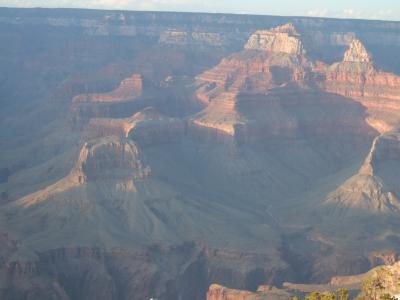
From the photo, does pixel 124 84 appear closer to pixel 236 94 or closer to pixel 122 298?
pixel 236 94

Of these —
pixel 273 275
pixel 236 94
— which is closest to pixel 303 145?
pixel 236 94

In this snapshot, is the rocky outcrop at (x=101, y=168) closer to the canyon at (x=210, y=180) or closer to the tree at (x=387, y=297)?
the canyon at (x=210, y=180)

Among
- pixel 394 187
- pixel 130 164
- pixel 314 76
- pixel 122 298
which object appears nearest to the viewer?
pixel 122 298

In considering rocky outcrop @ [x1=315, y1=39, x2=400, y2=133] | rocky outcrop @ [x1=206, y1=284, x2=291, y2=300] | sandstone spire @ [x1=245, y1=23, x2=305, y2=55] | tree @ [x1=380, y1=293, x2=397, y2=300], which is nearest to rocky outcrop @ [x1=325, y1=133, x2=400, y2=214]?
rocky outcrop @ [x1=315, y1=39, x2=400, y2=133]

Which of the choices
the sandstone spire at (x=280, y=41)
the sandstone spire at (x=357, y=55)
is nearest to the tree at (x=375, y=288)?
the sandstone spire at (x=357, y=55)

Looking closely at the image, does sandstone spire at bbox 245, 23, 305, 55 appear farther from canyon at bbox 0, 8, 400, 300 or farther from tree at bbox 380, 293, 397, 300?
tree at bbox 380, 293, 397, 300
